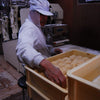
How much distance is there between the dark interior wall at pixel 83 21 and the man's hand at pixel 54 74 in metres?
1.68

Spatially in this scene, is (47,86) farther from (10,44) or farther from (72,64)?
(10,44)

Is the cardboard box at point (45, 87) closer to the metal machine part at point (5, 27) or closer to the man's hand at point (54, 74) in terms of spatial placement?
the man's hand at point (54, 74)

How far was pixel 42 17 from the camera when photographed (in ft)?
4.48

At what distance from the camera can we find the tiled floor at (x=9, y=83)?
7.70ft

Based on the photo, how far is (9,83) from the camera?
278 centimetres

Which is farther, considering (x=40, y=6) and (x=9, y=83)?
(x=9, y=83)

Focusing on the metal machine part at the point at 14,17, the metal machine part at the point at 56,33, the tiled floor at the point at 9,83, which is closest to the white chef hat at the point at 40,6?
the metal machine part at the point at 56,33

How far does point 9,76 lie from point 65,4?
7.37 ft

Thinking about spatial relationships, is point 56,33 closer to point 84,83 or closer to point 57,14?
point 57,14

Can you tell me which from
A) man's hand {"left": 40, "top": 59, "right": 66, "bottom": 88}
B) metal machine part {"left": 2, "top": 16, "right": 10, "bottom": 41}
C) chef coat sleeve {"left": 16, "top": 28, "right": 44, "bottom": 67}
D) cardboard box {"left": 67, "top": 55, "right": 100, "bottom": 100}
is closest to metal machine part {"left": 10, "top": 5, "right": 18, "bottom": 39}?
metal machine part {"left": 2, "top": 16, "right": 10, "bottom": 41}

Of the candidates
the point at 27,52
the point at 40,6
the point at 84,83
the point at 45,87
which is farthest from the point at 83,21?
the point at 84,83

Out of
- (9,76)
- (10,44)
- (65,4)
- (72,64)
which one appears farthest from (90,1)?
(9,76)

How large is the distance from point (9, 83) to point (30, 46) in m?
2.03

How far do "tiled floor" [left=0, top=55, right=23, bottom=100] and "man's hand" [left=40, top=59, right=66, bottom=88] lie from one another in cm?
164
